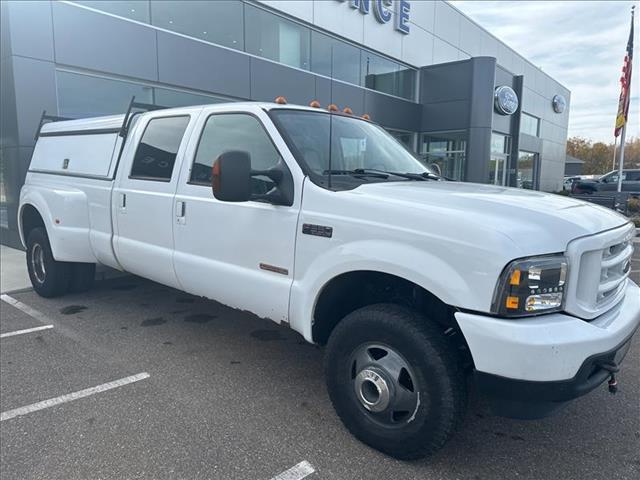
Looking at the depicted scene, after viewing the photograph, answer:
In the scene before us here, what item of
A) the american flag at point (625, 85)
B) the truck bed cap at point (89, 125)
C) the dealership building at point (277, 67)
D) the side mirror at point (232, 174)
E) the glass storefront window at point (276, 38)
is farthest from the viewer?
the american flag at point (625, 85)

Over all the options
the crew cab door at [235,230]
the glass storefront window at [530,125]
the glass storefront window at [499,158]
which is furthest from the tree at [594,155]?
the crew cab door at [235,230]

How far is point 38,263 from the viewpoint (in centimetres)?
579

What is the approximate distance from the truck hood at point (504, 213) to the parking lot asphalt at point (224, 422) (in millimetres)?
1307

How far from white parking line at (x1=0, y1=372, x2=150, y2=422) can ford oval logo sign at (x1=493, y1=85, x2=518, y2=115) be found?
19.9 m

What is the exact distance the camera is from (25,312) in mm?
5258

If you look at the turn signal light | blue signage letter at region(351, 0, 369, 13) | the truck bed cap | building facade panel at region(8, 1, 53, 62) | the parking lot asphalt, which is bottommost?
the parking lot asphalt

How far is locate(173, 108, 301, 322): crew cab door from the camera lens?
3180 mm

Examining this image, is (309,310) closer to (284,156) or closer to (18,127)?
(284,156)

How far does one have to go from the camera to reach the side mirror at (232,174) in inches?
111

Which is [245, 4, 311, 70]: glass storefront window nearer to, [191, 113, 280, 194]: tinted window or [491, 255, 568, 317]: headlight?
[191, 113, 280, 194]: tinted window

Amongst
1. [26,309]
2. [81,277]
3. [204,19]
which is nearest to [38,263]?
[81,277]

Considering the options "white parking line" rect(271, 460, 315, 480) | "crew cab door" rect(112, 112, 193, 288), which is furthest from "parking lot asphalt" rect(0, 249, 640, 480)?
"crew cab door" rect(112, 112, 193, 288)

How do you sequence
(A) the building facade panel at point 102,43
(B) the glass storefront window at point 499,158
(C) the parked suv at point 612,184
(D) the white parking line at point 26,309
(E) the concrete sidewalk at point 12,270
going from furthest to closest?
(C) the parked suv at point 612,184, (B) the glass storefront window at point 499,158, (A) the building facade panel at point 102,43, (E) the concrete sidewalk at point 12,270, (D) the white parking line at point 26,309

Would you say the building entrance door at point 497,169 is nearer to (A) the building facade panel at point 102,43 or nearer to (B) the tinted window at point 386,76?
(B) the tinted window at point 386,76
